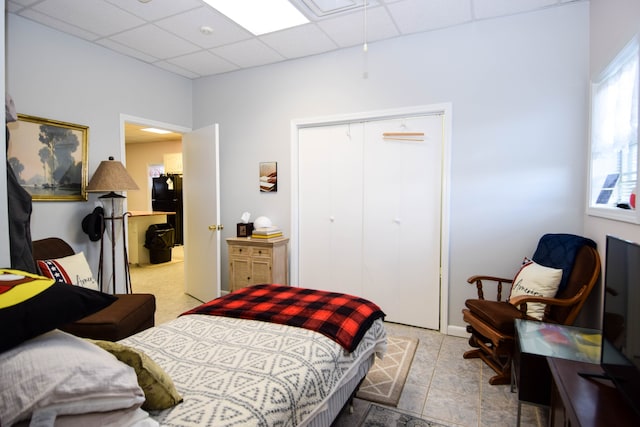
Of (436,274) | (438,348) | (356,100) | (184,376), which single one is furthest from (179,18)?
(438,348)

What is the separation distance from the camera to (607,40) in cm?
232

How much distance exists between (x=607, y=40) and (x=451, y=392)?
2574mm

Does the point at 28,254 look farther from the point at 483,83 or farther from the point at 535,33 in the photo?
the point at 535,33

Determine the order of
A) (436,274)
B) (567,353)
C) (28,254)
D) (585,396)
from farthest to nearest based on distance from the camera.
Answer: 1. (436,274)
2. (28,254)
3. (567,353)
4. (585,396)

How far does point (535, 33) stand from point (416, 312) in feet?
8.74

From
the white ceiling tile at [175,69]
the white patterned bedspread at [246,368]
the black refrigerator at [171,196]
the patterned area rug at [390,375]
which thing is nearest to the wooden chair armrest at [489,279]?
the patterned area rug at [390,375]

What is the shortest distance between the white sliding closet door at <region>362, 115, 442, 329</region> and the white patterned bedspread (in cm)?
160

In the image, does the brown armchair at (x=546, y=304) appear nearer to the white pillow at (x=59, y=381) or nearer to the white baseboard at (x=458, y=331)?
the white baseboard at (x=458, y=331)

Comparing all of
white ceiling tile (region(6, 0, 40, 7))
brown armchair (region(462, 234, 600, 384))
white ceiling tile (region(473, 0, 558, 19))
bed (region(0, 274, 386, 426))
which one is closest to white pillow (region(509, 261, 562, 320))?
brown armchair (region(462, 234, 600, 384))

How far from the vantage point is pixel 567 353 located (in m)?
1.77

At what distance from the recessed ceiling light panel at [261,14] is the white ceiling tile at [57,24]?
1.38 meters

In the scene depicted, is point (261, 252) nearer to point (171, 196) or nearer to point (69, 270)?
point (69, 270)

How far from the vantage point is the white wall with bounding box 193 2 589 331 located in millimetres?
2781

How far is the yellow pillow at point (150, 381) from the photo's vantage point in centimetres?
111
